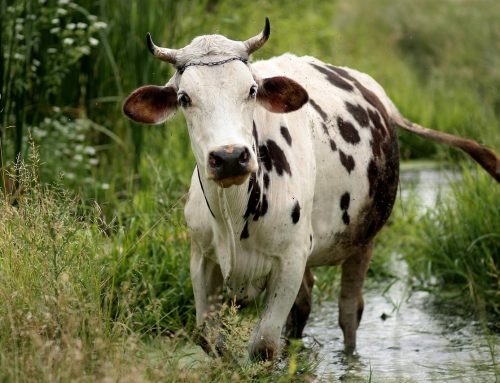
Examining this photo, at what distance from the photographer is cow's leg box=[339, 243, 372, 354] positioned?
6.66 meters

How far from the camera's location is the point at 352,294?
6.76 metres

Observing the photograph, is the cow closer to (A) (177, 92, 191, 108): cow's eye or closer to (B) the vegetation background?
(A) (177, 92, 191, 108): cow's eye

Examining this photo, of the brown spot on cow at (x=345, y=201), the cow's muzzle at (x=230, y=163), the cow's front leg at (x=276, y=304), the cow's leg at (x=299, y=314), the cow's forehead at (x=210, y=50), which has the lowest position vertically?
the cow's leg at (x=299, y=314)

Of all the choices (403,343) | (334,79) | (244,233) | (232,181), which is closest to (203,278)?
(244,233)

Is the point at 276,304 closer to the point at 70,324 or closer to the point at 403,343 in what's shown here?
the point at 70,324

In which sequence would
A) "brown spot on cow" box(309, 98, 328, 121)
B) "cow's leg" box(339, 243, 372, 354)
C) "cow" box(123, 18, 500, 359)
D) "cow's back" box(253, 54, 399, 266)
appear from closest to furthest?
"cow" box(123, 18, 500, 359) → "cow's back" box(253, 54, 399, 266) → "brown spot on cow" box(309, 98, 328, 121) → "cow's leg" box(339, 243, 372, 354)

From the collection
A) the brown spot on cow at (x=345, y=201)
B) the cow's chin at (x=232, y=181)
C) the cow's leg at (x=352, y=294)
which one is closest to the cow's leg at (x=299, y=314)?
the cow's leg at (x=352, y=294)

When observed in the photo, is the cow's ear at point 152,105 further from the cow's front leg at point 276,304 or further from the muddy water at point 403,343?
the muddy water at point 403,343

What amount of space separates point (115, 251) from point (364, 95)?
1710 millimetres

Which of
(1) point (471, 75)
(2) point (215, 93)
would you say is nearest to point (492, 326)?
(2) point (215, 93)

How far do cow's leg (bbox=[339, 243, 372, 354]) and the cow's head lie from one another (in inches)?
67.4

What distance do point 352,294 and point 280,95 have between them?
1910mm

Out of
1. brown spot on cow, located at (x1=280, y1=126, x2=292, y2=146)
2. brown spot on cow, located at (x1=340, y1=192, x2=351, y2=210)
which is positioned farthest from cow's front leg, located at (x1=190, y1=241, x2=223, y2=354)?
brown spot on cow, located at (x1=340, y1=192, x2=351, y2=210)

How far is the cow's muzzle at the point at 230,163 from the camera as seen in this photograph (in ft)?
15.3
